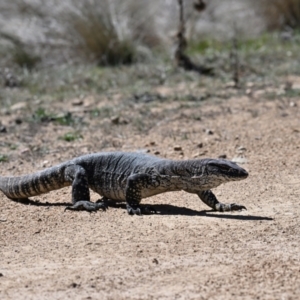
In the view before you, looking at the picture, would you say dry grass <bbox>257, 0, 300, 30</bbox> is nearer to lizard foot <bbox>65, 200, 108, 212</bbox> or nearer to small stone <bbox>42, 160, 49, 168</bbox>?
small stone <bbox>42, 160, 49, 168</bbox>

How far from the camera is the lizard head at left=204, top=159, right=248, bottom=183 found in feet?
23.2

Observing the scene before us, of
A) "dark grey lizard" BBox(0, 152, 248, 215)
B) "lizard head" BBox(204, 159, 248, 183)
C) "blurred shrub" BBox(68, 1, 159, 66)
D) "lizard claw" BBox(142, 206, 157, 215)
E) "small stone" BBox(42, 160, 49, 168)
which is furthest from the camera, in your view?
"blurred shrub" BBox(68, 1, 159, 66)

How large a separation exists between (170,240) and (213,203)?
3.91ft

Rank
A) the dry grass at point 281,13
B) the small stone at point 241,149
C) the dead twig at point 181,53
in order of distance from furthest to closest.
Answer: the dry grass at point 281,13
the dead twig at point 181,53
the small stone at point 241,149

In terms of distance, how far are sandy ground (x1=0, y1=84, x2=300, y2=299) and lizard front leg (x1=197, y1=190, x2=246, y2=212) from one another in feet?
0.32

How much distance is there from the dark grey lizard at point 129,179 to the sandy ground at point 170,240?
6.0 inches

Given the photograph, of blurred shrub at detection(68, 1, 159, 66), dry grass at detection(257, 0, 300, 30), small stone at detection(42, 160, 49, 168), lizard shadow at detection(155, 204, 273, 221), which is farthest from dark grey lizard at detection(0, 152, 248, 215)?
dry grass at detection(257, 0, 300, 30)

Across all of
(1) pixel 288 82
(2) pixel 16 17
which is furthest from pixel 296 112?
(2) pixel 16 17

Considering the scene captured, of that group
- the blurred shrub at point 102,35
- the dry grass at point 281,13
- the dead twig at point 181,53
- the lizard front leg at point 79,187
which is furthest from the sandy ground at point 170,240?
the dry grass at point 281,13

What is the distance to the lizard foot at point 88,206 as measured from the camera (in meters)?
7.58

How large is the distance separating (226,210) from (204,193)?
261mm

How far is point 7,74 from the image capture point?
49.1 ft

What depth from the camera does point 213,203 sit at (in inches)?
297

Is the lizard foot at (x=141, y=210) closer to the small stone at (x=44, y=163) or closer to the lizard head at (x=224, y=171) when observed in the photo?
the lizard head at (x=224, y=171)
